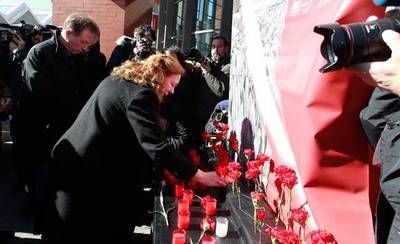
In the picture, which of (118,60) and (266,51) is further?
(118,60)

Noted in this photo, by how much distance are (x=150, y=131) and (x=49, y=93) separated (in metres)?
1.88

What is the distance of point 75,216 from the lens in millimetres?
2436

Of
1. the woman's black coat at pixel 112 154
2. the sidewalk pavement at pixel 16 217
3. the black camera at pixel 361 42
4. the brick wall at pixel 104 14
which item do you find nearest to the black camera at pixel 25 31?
the brick wall at pixel 104 14

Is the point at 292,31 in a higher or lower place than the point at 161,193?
higher

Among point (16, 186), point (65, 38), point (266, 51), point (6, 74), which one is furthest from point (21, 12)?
point (266, 51)

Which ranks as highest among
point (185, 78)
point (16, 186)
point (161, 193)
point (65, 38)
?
point (65, 38)

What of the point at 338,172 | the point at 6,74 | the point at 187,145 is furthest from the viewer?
the point at 6,74

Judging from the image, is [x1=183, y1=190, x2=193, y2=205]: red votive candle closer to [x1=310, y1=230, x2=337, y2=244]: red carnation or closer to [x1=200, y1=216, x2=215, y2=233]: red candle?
[x1=200, y1=216, x2=215, y2=233]: red candle

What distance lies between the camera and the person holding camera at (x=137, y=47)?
3.95 meters

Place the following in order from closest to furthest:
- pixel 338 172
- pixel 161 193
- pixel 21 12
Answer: pixel 338 172 < pixel 161 193 < pixel 21 12

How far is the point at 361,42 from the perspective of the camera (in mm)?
969

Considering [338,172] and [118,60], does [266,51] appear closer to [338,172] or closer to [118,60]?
[338,172]

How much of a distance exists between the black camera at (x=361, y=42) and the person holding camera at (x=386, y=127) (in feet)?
0.07

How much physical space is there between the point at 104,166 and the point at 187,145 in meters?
0.86
